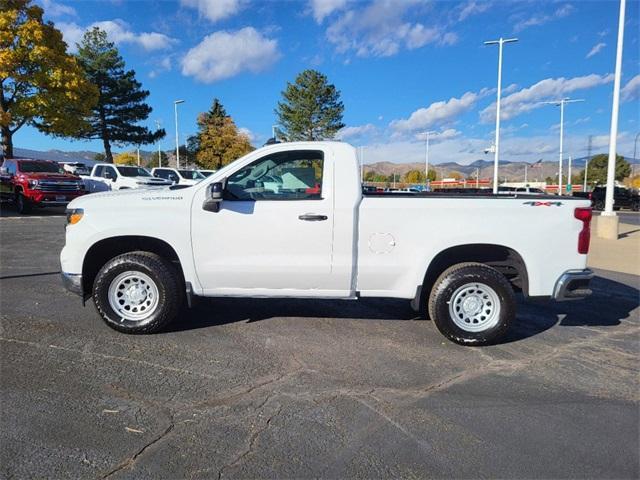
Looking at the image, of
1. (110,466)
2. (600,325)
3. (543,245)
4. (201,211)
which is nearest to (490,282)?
(543,245)

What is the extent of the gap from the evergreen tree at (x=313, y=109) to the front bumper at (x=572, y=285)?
47605 millimetres

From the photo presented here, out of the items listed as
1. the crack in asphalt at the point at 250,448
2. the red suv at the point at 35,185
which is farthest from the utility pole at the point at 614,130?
the red suv at the point at 35,185

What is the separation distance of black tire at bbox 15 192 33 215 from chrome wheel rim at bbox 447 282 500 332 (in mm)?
17239

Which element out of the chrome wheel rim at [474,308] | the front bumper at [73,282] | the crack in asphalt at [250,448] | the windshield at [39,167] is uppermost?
the windshield at [39,167]

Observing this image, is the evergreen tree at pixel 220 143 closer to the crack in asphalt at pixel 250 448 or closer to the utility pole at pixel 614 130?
the utility pole at pixel 614 130

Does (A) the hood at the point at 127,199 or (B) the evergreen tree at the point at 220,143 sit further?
(B) the evergreen tree at the point at 220,143

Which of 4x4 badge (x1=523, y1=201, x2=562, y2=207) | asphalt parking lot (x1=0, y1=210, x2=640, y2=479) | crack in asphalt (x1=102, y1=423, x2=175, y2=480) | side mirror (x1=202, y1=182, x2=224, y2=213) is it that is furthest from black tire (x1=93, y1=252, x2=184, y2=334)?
4x4 badge (x1=523, y1=201, x2=562, y2=207)

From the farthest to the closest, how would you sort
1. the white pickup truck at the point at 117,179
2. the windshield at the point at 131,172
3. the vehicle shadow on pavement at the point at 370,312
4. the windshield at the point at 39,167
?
1. the windshield at the point at 131,172
2. the white pickup truck at the point at 117,179
3. the windshield at the point at 39,167
4. the vehicle shadow on pavement at the point at 370,312

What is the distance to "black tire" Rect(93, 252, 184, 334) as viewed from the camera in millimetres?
4617

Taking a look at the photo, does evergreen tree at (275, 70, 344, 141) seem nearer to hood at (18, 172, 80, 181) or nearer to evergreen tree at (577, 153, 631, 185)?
hood at (18, 172, 80, 181)

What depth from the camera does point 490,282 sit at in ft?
14.7

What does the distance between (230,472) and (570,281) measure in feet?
11.8

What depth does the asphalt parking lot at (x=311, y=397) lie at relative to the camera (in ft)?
8.87

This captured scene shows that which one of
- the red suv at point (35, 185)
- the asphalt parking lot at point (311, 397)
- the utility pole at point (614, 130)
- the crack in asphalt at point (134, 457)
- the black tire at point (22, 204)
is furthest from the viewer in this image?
the black tire at point (22, 204)
